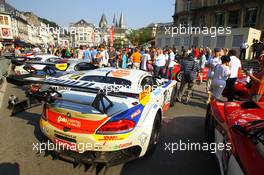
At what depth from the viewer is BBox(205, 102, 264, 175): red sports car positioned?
64.2 inches

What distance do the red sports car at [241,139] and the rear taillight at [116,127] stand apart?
118 cm

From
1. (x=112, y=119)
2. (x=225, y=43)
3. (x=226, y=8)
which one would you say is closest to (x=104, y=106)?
(x=112, y=119)

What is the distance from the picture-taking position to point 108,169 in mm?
2678

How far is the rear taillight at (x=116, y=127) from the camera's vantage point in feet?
7.66

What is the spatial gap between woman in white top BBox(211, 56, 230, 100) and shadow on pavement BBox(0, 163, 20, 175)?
4411 mm

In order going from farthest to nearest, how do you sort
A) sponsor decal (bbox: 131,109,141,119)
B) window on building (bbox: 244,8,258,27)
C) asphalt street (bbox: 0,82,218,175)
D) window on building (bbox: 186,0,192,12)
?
window on building (bbox: 186,0,192,12)
window on building (bbox: 244,8,258,27)
asphalt street (bbox: 0,82,218,175)
sponsor decal (bbox: 131,109,141,119)

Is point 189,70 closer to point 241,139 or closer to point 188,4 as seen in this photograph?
point 241,139

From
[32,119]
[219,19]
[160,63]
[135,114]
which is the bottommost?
[32,119]

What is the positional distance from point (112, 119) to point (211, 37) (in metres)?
24.4

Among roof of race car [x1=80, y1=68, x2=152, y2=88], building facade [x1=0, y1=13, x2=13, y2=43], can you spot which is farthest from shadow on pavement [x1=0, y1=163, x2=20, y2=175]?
building facade [x1=0, y1=13, x2=13, y2=43]

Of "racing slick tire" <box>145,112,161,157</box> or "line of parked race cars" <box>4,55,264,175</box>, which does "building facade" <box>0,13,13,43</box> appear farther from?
"racing slick tire" <box>145,112,161,157</box>

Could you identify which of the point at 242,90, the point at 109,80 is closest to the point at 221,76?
the point at 242,90

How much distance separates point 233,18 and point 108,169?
33.3 m

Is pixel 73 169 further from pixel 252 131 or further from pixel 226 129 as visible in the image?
pixel 252 131
